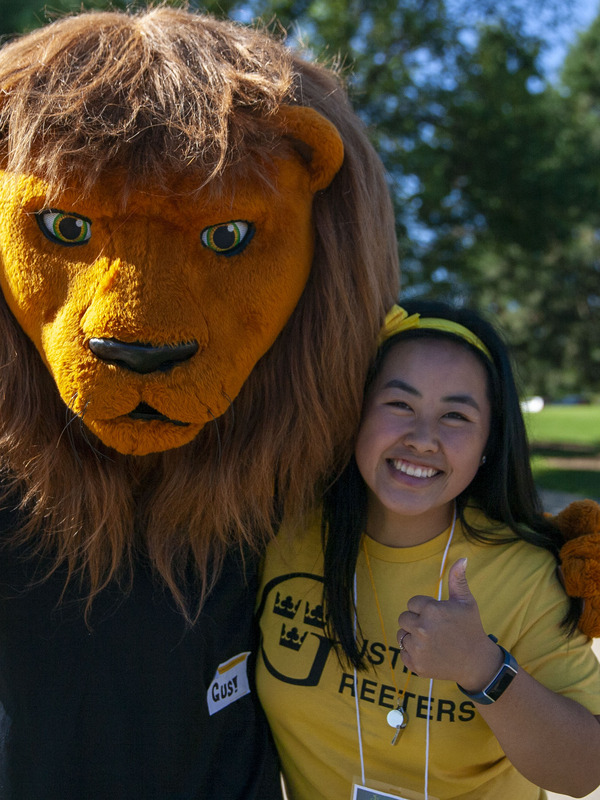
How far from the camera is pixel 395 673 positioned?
73.5 inches

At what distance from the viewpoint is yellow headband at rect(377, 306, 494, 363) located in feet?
6.58

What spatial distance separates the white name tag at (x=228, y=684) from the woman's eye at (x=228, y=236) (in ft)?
3.35

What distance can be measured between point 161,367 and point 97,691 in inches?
30.6

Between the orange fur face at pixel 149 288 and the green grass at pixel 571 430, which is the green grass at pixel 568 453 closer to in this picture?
the green grass at pixel 571 430

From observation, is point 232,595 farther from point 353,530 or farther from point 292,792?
point 292,792

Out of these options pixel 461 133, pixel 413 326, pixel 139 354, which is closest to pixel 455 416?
pixel 413 326

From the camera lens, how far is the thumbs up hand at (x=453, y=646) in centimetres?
157

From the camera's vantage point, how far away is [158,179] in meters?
1.57

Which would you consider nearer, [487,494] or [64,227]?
[64,227]

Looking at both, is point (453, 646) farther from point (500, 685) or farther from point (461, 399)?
point (461, 399)

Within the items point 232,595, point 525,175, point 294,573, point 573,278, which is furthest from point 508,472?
point 573,278

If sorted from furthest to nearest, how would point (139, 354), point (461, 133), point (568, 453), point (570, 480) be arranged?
point (568, 453) → point (570, 480) → point (461, 133) → point (139, 354)

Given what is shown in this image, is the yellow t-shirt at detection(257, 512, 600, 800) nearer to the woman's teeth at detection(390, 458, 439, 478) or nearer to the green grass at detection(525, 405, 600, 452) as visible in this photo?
the woman's teeth at detection(390, 458, 439, 478)

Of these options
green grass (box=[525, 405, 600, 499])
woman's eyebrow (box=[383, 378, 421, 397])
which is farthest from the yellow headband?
green grass (box=[525, 405, 600, 499])
